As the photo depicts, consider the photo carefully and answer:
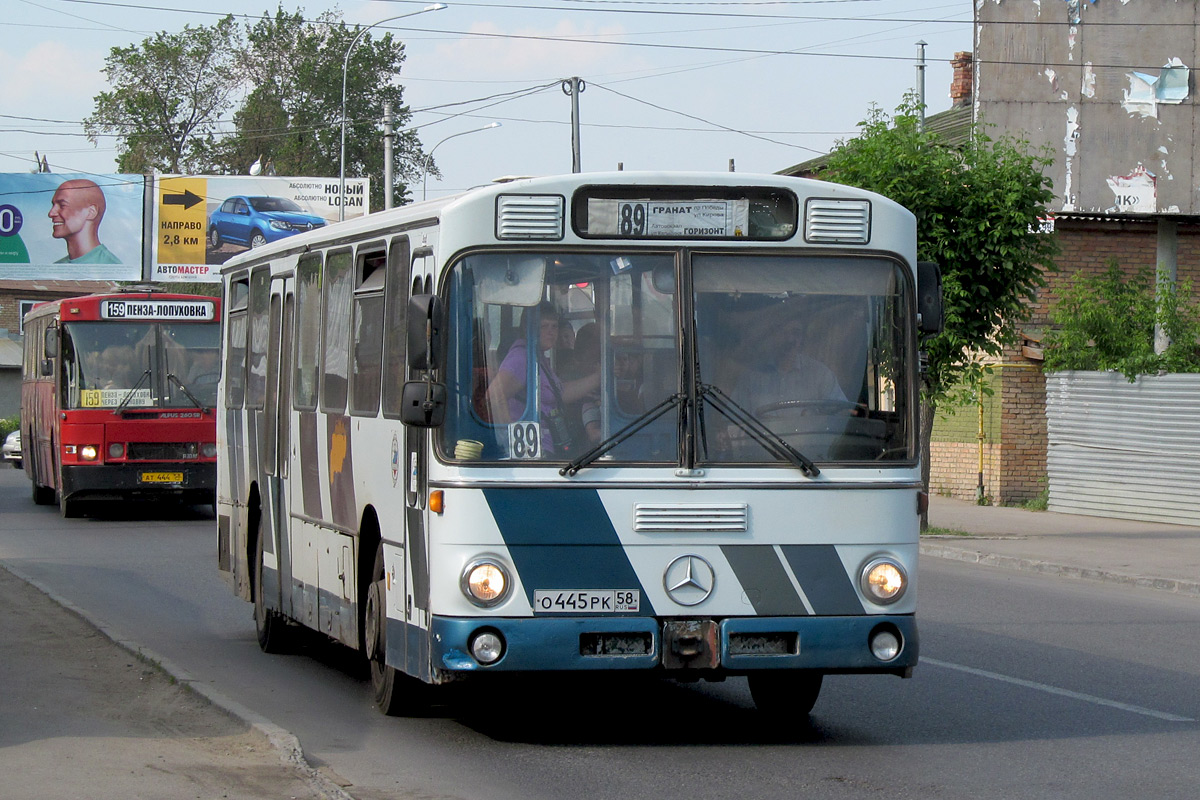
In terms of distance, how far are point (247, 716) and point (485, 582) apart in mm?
1487

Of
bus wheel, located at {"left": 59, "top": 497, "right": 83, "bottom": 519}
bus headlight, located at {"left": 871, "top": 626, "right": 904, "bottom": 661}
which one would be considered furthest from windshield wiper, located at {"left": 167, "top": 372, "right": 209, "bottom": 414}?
bus headlight, located at {"left": 871, "top": 626, "right": 904, "bottom": 661}

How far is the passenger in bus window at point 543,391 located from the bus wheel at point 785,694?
176 cm

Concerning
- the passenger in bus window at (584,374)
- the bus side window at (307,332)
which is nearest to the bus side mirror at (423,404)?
the passenger in bus window at (584,374)

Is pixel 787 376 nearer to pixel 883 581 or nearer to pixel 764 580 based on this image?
pixel 764 580

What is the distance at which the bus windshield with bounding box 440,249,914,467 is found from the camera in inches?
299

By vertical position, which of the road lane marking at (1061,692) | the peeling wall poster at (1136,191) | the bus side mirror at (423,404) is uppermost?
the peeling wall poster at (1136,191)

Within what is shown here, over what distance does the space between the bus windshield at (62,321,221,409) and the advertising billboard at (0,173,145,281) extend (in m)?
29.4

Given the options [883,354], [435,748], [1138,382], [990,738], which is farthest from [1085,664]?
[1138,382]

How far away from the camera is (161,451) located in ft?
76.4

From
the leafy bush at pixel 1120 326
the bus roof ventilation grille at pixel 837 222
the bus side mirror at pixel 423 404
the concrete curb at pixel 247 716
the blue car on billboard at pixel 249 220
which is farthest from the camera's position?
the blue car on billboard at pixel 249 220

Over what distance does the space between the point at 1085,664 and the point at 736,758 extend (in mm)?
4085

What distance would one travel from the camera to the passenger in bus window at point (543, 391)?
7.57m

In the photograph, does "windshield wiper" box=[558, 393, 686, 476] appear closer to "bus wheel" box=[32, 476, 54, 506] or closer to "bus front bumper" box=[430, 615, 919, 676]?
"bus front bumper" box=[430, 615, 919, 676]

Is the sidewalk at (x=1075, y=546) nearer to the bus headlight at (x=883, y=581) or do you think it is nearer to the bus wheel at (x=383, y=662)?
the bus headlight at (x=883, y=581)
